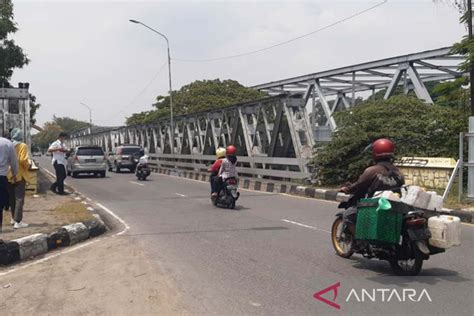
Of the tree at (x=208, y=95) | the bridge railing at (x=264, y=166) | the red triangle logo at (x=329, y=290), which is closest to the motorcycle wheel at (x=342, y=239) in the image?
the red triangle logo at (x=329, y=290)

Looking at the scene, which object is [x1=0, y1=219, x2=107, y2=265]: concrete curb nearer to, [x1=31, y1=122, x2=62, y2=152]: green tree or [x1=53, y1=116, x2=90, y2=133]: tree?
[x1=31, y1=122, x2=62, y2=152]: green tree

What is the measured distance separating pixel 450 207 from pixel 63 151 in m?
10.5

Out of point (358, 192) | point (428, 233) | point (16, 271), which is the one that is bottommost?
point (16, 271)

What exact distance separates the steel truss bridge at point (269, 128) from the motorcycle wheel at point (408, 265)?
10.9 m

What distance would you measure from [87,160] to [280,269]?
66.5 feet

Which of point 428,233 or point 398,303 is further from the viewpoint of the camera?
point 428,233

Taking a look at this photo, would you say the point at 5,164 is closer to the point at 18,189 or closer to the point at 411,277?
the point at 18,189

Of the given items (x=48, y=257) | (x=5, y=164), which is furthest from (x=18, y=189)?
(x=48, y=257)

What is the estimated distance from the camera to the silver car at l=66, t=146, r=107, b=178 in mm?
24578

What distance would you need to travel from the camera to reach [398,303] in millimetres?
4656

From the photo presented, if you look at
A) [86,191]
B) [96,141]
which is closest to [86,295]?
[86,191]

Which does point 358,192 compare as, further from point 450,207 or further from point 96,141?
point 96,141

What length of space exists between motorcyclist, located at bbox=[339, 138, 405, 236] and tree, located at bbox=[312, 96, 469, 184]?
893 cm

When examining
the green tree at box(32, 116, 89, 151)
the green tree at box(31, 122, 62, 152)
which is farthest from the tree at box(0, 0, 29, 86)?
the green tree at box(31, 122, 62, 152)
